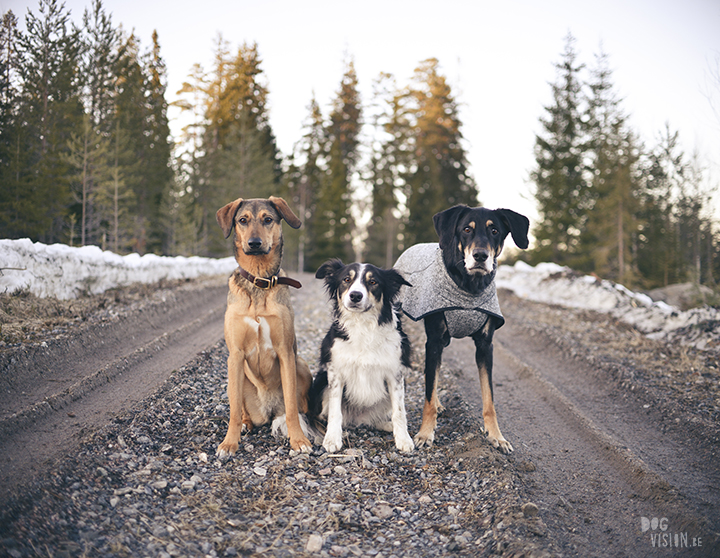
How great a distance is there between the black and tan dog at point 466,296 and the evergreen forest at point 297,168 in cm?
1070

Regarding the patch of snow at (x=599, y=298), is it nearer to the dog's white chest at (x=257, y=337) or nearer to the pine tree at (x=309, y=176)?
the dog's white chest at (x=257, y=337)

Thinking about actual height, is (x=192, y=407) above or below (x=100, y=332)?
below

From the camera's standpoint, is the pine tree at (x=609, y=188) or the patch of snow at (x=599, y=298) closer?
the patch of snow at (x=599, y=298)

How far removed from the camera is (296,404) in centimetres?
432

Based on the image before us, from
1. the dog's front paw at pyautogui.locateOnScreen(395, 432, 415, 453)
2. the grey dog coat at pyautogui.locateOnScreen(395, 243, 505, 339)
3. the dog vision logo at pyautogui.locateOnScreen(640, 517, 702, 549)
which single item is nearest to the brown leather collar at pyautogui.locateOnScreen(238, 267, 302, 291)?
the grey dog coat at pyautogui.locateOnScreen(395, 243, 505, 339)

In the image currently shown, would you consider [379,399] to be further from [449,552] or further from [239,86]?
[239,86]

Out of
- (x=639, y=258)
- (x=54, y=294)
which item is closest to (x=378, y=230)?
(x=639, y=258)

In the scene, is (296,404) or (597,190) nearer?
(296,404)

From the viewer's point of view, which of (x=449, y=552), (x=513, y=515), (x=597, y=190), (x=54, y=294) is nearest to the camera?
(x=449, y=552)

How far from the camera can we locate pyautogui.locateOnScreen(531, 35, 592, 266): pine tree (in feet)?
92.3

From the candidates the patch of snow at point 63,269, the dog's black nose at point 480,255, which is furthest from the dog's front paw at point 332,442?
the patch of snow at point 63,269

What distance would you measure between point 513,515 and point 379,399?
1.84 m

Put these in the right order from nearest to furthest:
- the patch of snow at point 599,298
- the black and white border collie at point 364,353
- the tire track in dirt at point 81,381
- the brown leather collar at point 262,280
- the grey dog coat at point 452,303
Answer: the tire track in dirt at point 81,381 < the brown leather collar at point 262,280 < the black and white border collie at point 364,353 < the grey dog coat at point 452,303 < the patch of snow at point 599,298

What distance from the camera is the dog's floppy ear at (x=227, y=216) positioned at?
4.34m
